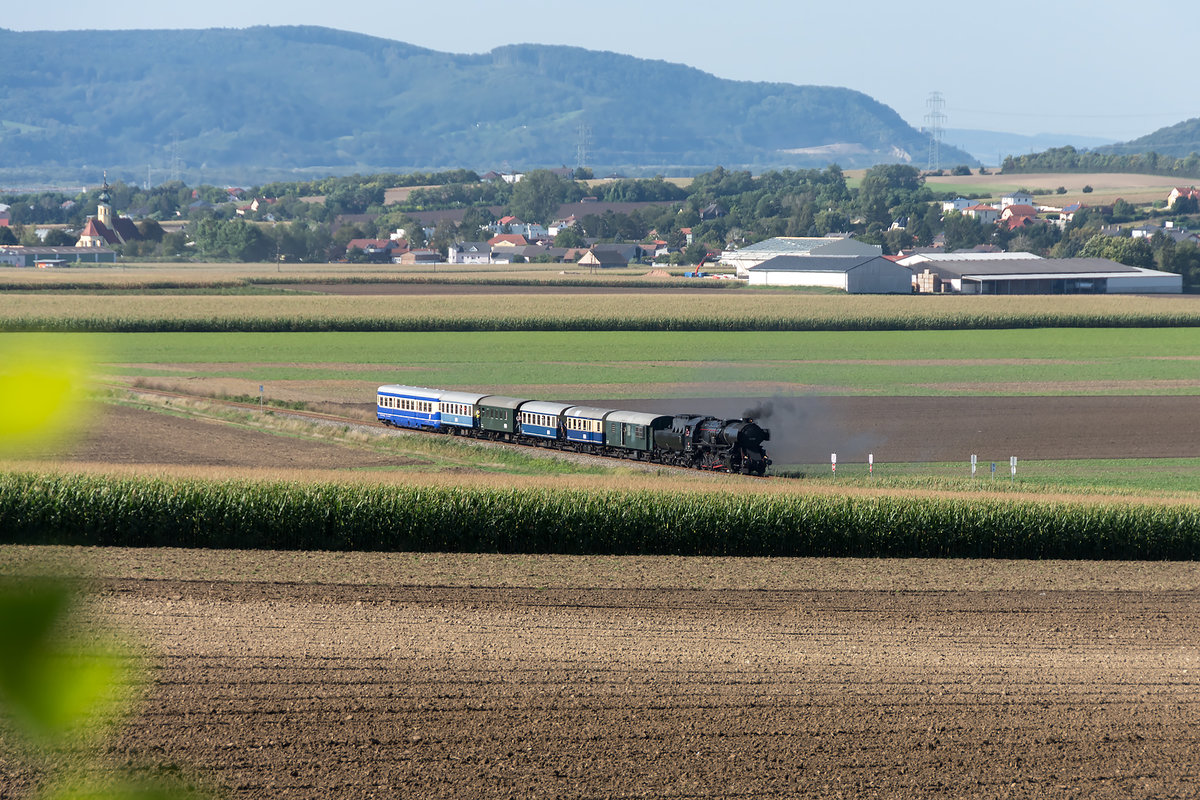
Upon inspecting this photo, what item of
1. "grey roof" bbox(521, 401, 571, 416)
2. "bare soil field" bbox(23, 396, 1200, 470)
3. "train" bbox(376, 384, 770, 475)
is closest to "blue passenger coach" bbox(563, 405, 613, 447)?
"train" bbox(376, 384, 770, 475)

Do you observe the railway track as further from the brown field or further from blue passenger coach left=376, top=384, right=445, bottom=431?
the brown field

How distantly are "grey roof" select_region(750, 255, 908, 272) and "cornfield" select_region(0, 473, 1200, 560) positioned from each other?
A: 391 ft

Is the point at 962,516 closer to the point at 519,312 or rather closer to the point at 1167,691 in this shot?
the point at 1167,691

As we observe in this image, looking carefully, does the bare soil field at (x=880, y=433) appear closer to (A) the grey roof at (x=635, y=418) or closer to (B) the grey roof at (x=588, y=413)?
(A) the grey roof at (x=635, y=418)

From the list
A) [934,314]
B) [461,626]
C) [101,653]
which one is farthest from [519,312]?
[101,653]

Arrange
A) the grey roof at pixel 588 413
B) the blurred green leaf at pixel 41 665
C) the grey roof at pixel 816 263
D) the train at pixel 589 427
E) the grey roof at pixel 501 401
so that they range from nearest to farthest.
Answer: the blurred green leaf at pixel 41 665, the train at pixel 589 427, the grey roof at pixel 588 413, the grey roof at pixel 501 401, the grey roof at pixel 816 263

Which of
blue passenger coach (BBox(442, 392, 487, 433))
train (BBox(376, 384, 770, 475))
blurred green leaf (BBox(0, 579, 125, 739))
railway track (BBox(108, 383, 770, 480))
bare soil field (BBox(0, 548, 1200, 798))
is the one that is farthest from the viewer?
blue passenger coach (BBox(442, 392, 487, 433))

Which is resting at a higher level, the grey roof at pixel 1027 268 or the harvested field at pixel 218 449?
the grey roof at pixel 1027 268

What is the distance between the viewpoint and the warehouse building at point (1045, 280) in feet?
511

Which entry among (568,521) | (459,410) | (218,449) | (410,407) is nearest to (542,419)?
(459,410)

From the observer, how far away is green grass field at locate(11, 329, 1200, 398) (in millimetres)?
75375

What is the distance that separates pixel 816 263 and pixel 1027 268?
27893mm

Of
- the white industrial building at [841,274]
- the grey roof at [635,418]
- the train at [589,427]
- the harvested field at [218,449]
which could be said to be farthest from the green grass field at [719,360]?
the white industrial building at [841,274]

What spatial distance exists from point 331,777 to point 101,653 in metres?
15.8
